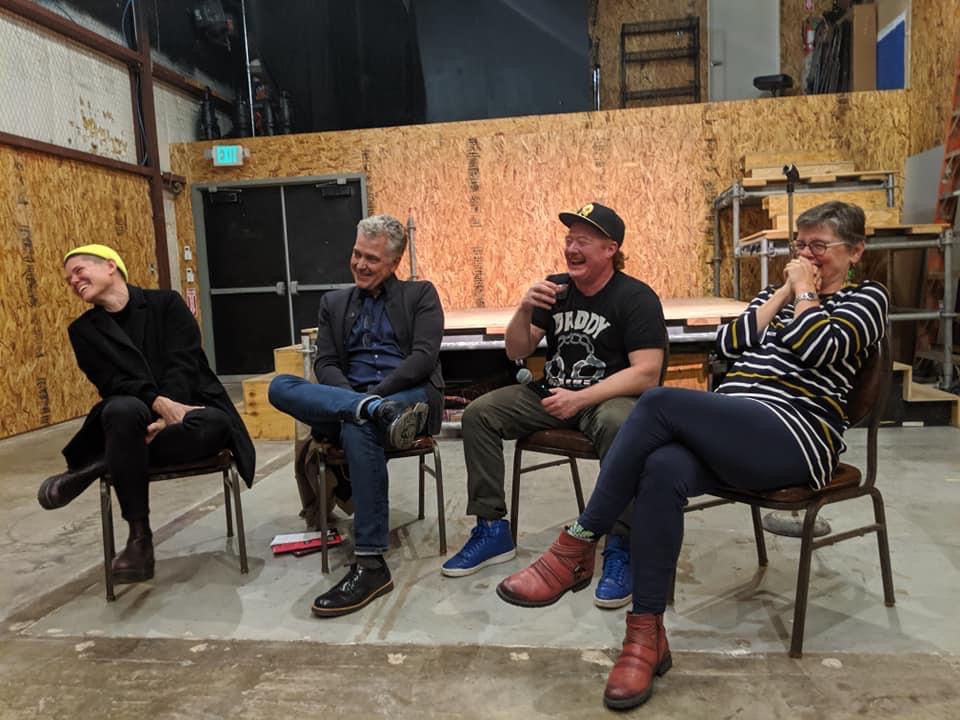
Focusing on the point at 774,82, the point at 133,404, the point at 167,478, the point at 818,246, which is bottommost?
the point at 167,478

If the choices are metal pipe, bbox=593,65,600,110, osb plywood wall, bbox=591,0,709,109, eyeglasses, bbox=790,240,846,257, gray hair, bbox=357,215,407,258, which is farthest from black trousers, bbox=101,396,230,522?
osb plywood wall, bbox=591,0,709,109

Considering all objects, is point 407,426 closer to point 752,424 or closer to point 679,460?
point 679,460

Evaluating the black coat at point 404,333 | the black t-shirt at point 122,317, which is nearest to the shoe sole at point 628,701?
the black coat at point 404,333

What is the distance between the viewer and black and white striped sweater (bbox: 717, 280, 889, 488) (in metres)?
1.63

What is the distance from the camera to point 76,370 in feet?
16.9

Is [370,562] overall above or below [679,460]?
below

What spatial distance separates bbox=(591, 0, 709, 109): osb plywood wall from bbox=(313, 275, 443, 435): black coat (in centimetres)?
669

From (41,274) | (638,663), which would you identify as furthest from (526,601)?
(41,274)

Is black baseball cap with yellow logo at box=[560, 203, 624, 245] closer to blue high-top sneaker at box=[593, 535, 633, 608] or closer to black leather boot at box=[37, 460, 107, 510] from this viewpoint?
blue high-top sneaker at box=[593, 535, 633, 608]

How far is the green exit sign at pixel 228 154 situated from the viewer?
20.4ft

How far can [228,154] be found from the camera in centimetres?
623

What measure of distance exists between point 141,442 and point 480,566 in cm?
110

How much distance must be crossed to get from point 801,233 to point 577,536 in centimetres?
99

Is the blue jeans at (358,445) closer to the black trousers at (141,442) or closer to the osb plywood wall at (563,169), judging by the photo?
the black trousers at (141,442)
